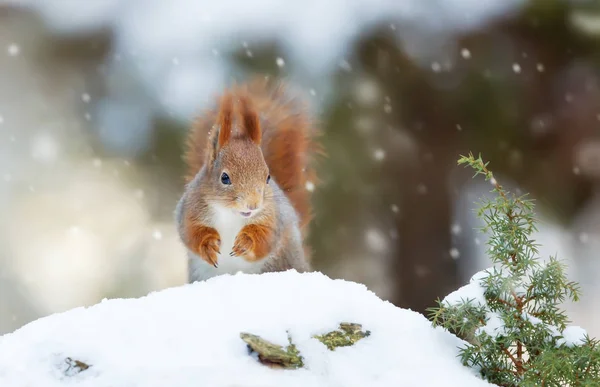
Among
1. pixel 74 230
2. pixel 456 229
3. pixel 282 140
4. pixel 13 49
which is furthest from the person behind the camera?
pixel 13 49

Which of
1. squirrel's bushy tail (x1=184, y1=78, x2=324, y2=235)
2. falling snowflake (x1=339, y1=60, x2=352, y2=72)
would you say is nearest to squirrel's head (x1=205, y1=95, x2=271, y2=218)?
squirrel's bushy tail (x1=184, y1=78, x2=324, y2=235)

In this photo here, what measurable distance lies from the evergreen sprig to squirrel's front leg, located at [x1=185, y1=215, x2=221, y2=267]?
1.52ft

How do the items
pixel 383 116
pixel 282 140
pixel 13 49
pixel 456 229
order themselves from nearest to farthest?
pixel 282 140
pixel 456 229
pixel 383 116
pixel 13 49

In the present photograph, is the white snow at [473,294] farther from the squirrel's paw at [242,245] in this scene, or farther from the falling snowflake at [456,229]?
the falling snowflake at [456,229]

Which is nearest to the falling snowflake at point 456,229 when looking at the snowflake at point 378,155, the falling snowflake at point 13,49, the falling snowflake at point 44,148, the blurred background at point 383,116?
the blurred background at point 383,116

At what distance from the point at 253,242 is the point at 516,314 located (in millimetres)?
509

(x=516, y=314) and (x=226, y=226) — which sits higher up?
(x=226, y=226)

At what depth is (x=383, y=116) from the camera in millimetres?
2330

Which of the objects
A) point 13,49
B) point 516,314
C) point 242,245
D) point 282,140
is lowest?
point 516,314

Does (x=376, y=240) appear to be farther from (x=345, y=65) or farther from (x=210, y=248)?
(x=210, y=248)

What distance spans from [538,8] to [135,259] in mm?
1664

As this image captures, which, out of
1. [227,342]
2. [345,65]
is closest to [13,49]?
[345,65]

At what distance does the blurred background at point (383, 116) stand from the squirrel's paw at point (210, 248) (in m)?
0.95

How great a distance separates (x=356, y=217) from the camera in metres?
2.31
